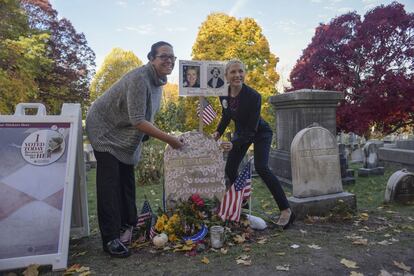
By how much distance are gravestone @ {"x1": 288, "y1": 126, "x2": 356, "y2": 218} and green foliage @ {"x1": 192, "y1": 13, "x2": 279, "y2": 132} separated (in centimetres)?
1594

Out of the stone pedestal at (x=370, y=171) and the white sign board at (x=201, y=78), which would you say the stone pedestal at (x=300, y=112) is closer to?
the stone pedestal at (x=370, y=171)

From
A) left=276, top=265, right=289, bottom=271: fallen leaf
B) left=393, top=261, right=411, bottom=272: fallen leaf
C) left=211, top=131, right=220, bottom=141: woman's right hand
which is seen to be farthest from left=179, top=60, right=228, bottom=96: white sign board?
left=393, top=261, right=411, bottom=272: fallen leaf

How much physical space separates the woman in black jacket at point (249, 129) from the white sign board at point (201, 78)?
30cm

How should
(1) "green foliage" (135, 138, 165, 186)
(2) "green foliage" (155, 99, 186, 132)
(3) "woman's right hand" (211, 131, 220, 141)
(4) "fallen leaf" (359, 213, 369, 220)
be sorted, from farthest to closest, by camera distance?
(2) "green foliage" (155, 99, 186, 132) → (1) "green foliage" (135, 138, 165, 186) → (4) "fallen leaf" (359, 213, 369, 220) → (3) "woman's right hand" (211, 131, 220, 141)

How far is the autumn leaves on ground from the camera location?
2756mm

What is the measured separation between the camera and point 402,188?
5.04 m

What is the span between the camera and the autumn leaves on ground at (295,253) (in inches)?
108

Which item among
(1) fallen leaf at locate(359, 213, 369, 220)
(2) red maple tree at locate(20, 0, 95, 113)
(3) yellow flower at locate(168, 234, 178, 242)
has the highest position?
(2) red maple tree at locate(20, 0, 95, 113)

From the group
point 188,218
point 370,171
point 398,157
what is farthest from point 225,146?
point 398,157

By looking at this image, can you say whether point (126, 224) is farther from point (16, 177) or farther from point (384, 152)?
point (384, 152)

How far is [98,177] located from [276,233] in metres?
2.02

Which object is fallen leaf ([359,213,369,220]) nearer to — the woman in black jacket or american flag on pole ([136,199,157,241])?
the woman in black jacket

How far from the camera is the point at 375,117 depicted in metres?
10.5

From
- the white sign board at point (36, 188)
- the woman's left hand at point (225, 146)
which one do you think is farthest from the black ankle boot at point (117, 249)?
the woman's left hand at point (225, 146)
